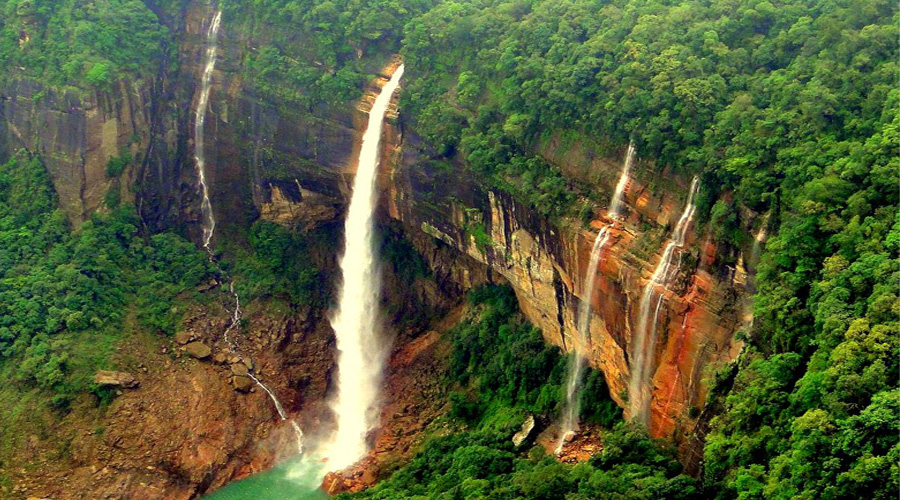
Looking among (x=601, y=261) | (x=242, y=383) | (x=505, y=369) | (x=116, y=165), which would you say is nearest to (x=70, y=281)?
(x=116, y=165)

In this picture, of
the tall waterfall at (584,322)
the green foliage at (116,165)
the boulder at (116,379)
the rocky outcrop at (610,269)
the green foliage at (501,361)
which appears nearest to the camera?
the rocky outcrop at (610,269)

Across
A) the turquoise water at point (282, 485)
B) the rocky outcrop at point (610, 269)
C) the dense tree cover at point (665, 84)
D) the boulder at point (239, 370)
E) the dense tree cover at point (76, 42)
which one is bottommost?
the turquoise water at point (282, 485)

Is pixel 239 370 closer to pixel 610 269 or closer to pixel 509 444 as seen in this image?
pixel 509 444

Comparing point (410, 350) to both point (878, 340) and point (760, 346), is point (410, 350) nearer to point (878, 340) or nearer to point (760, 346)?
point (760, 346)

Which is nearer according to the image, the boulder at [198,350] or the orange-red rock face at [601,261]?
the orange-red rock face at [601,261]

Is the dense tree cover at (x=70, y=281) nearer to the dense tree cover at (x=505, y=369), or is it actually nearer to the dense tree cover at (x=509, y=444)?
the dense tree cover at (x=505, y=369)

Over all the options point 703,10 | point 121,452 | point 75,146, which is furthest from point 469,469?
point 75,146

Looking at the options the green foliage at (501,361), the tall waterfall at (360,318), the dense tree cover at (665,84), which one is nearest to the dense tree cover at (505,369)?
the green foliage at (501,361)

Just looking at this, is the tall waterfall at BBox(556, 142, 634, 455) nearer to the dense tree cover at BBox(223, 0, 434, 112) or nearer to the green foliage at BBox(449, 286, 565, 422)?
the green foliage at BBox(449, 286, 565, 422)
